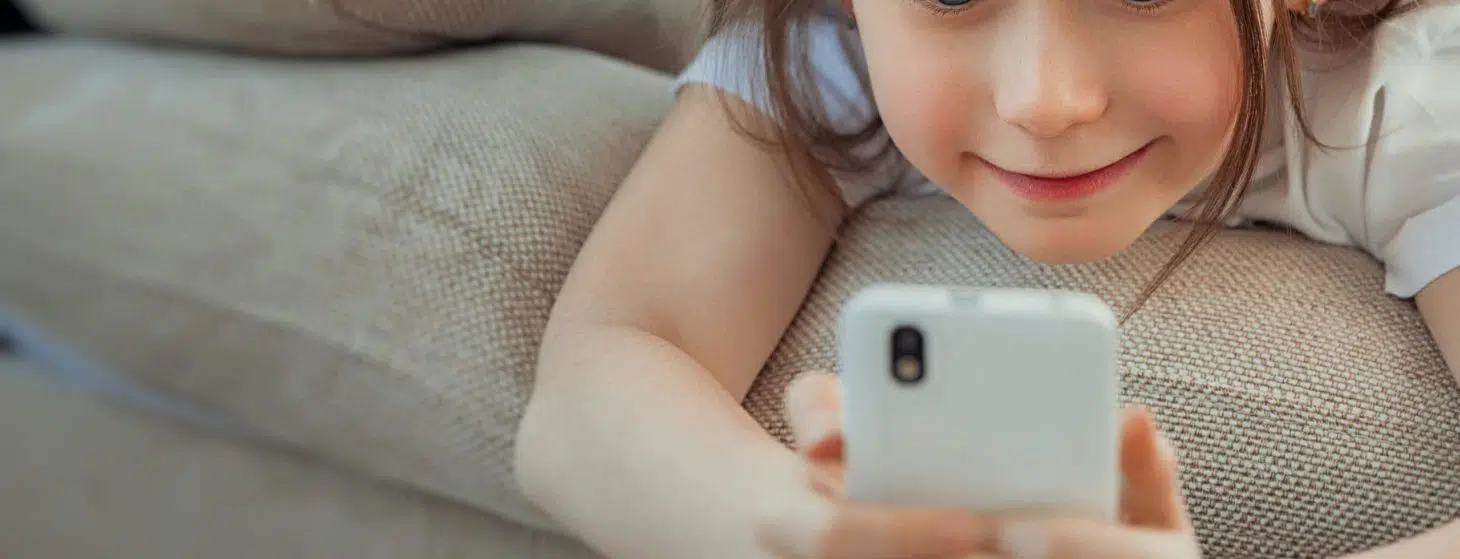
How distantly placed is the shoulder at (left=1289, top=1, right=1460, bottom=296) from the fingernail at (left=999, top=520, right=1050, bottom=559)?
0.24 meters

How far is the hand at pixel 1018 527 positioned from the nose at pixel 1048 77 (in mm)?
93

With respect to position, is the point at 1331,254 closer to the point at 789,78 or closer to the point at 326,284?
the point at 789,78

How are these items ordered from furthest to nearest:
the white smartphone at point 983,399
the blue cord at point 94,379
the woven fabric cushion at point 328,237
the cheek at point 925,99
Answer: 1. the blue cord at point 94,379
2. the woven fabric cushion at point 328,237
3. the cheek at point 925,99
4. the white smartphone at point 983,399

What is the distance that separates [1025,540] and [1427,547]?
0.54ft

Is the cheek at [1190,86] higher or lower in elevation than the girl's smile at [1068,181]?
higher

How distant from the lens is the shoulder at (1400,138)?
1.45 ft

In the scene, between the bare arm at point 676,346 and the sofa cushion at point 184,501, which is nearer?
the bare arm at point 676,346

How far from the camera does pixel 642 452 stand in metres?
0.42

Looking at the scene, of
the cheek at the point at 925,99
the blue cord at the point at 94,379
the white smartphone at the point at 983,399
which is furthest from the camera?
the blue cord at the point at 94,379

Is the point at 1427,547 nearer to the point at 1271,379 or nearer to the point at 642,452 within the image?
the point at 1271,379

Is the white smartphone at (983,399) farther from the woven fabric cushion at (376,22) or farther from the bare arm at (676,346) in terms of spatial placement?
the woven fabric cushion at (376,22)

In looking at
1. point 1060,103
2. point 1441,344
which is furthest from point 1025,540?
point 1441,344

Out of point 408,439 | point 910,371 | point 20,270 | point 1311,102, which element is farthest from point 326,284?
point 1311,102

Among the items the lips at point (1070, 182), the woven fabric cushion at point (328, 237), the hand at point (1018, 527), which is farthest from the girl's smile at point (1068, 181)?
the woven fabric cushion at point (328, 237)
